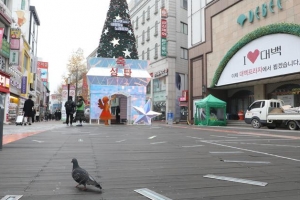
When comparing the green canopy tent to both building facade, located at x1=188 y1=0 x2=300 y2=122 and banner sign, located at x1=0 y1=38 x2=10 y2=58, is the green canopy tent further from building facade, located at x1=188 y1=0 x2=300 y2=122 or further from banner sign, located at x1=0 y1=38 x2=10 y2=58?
banner sign, located at x1=0 y1=38 x2=10 y2=58

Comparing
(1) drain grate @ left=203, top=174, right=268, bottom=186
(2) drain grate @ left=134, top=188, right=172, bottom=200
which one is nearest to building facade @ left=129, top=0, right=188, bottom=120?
(1) drain grate @ left=203, top=174, right=268, bottom=186

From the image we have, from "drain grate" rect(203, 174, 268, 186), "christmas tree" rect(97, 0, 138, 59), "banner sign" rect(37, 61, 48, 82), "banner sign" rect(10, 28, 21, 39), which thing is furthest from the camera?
"banner sign" rect(37, 61, 48, 82)

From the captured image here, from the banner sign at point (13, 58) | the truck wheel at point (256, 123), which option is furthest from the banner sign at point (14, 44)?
the truck wheel at point (256, 123)

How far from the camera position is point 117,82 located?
889 inches

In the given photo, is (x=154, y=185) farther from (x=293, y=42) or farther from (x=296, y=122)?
(x=293, y=42)

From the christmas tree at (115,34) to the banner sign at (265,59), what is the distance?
933 cm

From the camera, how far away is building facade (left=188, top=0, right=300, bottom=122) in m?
18.4

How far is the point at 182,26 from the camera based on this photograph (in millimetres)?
37656

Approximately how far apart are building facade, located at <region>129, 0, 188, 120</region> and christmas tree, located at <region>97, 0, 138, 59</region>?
10.6 metres

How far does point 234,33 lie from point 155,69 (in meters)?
17.8

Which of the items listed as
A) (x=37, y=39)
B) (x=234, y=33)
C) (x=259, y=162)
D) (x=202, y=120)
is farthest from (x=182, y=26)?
(x=259, y=162)

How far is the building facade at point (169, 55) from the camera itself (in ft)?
119

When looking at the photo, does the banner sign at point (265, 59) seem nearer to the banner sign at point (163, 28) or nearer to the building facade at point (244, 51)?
the building facade at point (244, 51)

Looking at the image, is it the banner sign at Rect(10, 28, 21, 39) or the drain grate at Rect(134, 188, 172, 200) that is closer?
the drain grate at Rect(134, 188, 172, 200)
